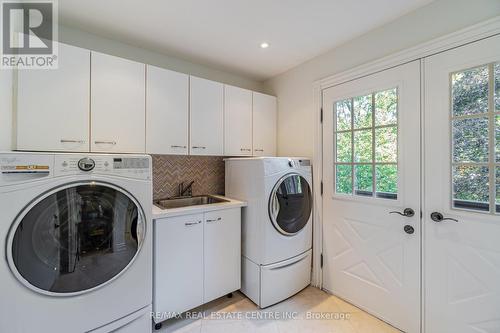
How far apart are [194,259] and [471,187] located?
6.66 feet

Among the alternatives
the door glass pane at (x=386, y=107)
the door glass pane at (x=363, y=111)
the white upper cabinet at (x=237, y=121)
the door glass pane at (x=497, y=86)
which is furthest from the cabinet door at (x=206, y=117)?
the door glass pane at (x=497, y=86)

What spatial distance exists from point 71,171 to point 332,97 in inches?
84.9

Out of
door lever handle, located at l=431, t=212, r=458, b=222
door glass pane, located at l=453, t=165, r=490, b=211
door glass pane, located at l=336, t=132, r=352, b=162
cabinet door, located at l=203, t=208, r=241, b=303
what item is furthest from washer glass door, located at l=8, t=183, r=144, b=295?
door glass pane, located at l=453, t=165, r=490, b=211

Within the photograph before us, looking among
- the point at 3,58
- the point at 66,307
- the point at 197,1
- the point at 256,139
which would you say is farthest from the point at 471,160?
the point at 3,58

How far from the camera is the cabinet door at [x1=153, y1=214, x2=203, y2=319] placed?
1667 millimetres

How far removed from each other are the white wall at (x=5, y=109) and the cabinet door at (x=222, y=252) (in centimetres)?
138

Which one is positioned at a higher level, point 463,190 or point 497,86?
point 497,86

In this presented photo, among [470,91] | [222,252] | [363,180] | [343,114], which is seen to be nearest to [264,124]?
[343,114]

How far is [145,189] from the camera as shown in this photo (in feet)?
4.96

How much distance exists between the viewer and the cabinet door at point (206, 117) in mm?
2100

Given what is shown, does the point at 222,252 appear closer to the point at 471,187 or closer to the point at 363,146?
the point at 363,146

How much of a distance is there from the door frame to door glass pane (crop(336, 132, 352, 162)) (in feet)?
0.60

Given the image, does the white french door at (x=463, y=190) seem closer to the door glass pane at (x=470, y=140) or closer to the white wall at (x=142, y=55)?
the door glass pane at (x=470, y=140)

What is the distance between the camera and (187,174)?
2.43 meters
